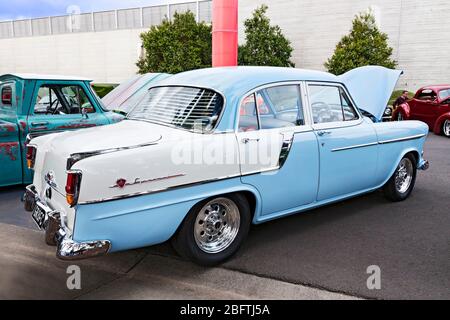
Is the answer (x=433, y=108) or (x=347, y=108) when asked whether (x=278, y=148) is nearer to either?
(x=347, y=108)

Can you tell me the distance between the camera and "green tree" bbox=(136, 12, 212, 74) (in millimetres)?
24188

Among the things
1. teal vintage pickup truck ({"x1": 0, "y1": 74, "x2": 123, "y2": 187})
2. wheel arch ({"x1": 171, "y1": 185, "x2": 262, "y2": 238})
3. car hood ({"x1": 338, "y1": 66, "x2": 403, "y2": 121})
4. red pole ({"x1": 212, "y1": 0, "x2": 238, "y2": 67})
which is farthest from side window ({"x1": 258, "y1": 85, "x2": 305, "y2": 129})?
red pole ({"x1": 212, "y1": 0, "x2": 238, "y2": 67})

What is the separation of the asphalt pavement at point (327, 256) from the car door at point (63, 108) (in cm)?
140

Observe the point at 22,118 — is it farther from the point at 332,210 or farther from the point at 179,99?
the point at 332,210

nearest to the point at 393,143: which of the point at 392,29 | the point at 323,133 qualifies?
the point at 323,133

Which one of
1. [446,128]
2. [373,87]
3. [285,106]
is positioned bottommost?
[446,128]

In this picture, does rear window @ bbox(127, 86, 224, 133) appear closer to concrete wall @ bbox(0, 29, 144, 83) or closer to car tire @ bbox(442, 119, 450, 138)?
car tire @ bbox(442, 119, 450, 138)

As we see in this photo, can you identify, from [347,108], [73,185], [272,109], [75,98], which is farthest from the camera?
[75,98]

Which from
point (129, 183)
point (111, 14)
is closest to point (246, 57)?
point (111, 14)

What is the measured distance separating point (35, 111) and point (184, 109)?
3.49 meters

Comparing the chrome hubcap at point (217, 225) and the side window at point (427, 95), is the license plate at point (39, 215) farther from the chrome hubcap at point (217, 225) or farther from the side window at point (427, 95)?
the side window at point (427, 95)

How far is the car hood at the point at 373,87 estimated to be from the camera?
19.1ft

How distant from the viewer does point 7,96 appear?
249 inches

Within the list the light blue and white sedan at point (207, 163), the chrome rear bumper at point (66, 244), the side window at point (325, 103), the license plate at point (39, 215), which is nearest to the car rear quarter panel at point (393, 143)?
the light blue and white sedan at point (207, 163)
